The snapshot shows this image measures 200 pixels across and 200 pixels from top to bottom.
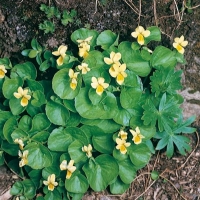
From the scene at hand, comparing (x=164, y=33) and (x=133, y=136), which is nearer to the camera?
(x=133, y=136)

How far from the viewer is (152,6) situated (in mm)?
2869

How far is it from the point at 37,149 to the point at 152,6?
1.21 metres

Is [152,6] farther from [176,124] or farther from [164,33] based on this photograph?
[176,124]

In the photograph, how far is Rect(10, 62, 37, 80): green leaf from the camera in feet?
8.98

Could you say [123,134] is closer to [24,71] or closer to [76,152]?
[76,152]

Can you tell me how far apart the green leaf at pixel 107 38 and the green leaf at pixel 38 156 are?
2.47ft

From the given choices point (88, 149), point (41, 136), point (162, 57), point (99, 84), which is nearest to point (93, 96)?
point (99, 84)

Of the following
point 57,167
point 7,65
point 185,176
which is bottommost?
point 185,176

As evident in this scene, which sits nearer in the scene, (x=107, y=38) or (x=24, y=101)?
(x=24, y=101)

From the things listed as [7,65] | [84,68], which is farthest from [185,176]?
[7,65]

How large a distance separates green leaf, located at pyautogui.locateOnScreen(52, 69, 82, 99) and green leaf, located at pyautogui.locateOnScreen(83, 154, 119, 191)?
1.46 ft

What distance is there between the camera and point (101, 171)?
2.70 meters

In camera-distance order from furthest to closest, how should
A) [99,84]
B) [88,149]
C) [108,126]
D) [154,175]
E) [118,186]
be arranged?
1. [154,175]
2. [118,186]
3. [108,126]
4. [88,149]
5. [99,84]

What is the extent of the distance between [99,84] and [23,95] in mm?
471
